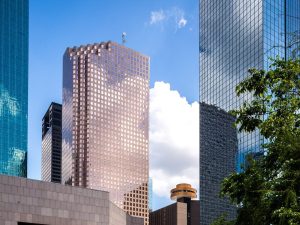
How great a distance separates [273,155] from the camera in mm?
27000

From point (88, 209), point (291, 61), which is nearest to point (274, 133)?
point (291, 61)

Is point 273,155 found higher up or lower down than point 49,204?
lower down

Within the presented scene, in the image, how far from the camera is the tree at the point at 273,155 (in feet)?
81.8

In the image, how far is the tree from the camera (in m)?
24.9

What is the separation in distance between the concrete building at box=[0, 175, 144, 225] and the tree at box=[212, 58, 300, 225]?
1529 inches

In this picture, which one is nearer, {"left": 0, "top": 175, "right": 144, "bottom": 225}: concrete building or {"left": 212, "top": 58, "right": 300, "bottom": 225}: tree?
{"left": 212, "top": 58, "right": 300, "bottom": 225}: tree

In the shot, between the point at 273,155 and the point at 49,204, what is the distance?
44.1 meters

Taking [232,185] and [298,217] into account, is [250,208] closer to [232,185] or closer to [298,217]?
[232,185]

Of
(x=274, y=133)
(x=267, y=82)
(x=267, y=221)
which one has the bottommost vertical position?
(x=267, y=221)

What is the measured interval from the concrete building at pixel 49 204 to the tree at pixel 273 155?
3885cm

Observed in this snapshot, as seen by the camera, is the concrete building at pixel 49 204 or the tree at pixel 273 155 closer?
the tree at pixel 273 155

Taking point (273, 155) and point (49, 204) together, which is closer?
point (273, 155)

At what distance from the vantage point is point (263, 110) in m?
27.9

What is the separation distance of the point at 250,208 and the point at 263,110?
172 inches
